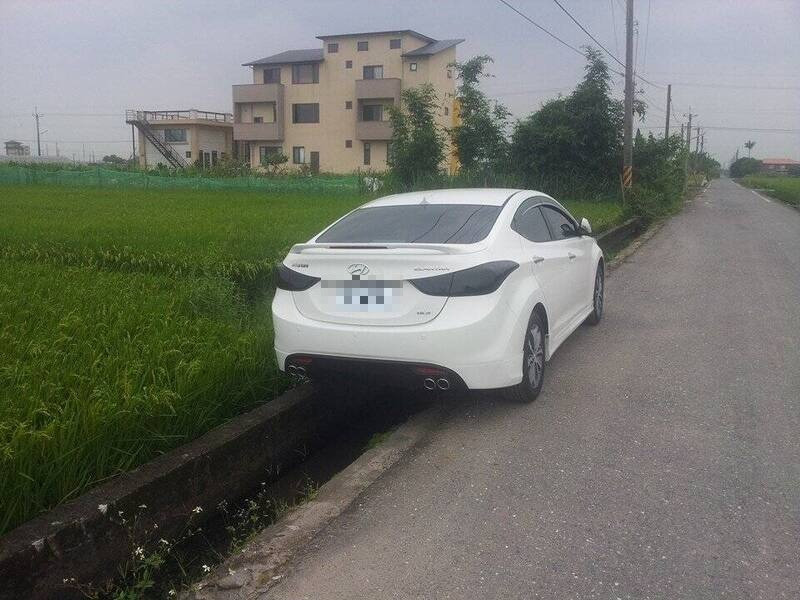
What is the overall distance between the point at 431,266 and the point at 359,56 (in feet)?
160

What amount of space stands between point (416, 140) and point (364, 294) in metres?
22.8

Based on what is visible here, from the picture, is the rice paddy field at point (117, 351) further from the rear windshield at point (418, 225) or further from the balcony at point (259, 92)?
the balcony at point (259, 92)

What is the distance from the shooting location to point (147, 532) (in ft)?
11.2

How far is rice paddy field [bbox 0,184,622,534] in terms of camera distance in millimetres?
3430

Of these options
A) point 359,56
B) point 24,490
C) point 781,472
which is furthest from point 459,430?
point 359,56

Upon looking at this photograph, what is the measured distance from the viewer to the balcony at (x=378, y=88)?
160ft

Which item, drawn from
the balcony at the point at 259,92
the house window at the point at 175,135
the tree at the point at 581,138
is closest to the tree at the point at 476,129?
the tree at the point at 581,138

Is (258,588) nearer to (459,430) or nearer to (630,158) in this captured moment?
(459,430)

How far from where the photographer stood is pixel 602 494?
3.86 m

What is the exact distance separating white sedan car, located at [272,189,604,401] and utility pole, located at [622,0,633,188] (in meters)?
21.7

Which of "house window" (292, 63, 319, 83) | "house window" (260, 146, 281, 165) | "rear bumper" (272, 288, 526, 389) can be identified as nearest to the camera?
"rear bumper" (272, 288, 526, 389)

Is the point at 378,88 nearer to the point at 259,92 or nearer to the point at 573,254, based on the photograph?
the point at 259,92

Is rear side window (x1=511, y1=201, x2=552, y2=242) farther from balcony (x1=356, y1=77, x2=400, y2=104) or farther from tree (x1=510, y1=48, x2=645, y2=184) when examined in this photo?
balcony (x1=356, y1=77, x2=400, y2=104)

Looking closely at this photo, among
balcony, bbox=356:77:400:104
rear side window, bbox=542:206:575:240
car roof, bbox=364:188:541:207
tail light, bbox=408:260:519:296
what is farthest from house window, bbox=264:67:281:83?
tail light, bbox=408:260:519:296
